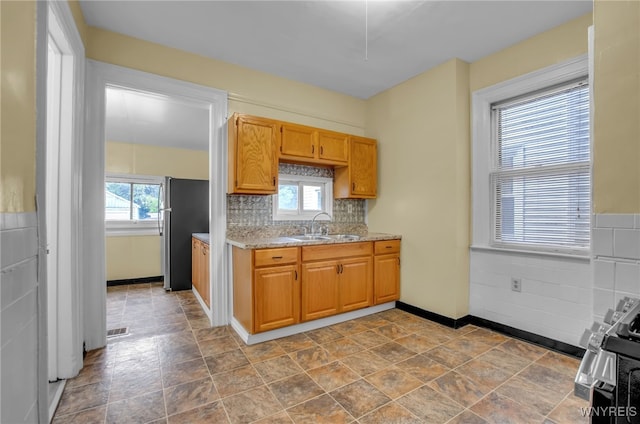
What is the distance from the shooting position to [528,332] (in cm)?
257

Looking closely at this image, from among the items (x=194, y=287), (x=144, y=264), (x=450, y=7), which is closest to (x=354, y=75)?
(x=450, y=7)

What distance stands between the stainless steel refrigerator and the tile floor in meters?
1.54

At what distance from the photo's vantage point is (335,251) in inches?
116

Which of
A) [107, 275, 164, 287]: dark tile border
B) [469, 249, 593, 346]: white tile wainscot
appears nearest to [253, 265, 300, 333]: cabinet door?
[469, 249, 593, 346]: white tile wainscot

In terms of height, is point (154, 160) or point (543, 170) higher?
point (154, 160)

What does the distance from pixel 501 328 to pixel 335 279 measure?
1626 mm

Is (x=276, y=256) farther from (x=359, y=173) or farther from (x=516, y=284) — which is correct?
(x=516, y=284)

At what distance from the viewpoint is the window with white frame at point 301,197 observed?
11.2ft

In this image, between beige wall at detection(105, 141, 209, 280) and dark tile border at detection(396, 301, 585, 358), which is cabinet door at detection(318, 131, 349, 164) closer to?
dark tile border at detection(396, 301, 585, 358)

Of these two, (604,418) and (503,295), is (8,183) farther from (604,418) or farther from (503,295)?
(503,295)

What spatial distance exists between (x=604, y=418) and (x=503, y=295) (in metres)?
2.27

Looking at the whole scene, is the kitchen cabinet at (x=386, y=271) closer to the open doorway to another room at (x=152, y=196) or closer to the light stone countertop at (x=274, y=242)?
the light stone countertop at (x=274, y=242)

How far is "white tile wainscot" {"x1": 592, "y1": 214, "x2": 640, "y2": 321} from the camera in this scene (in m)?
1.27

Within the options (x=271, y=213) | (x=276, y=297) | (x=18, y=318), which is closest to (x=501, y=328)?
(x=276, y=297)
